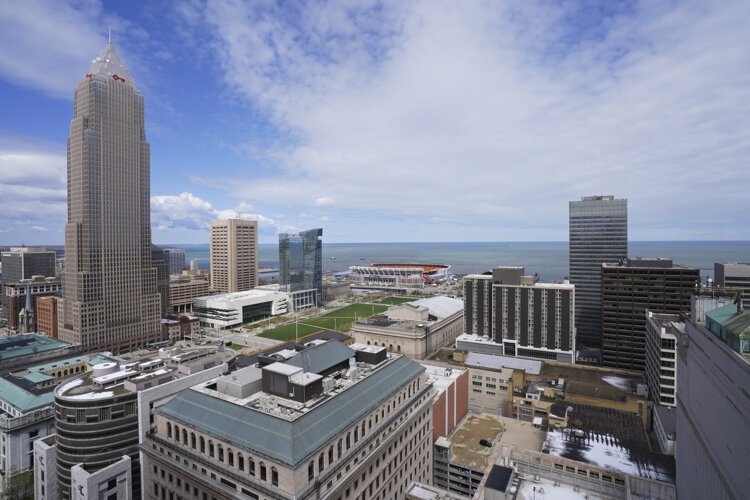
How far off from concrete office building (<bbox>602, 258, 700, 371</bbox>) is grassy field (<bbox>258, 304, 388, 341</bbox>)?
79856 mm

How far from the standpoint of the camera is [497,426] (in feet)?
206

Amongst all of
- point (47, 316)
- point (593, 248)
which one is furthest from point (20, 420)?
point (593, 248)

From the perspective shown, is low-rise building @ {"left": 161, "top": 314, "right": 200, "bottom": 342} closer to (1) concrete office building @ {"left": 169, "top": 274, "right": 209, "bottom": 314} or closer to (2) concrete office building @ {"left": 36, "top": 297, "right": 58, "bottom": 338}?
(2) concrete office building @ {"left": 36, "top": 297, "right": 58, "bottom": 338}

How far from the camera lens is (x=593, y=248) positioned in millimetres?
115562

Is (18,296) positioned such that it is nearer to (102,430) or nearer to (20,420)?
(20,420)

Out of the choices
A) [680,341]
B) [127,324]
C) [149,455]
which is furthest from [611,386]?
[127,324]

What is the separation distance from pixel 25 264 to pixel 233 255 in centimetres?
8750

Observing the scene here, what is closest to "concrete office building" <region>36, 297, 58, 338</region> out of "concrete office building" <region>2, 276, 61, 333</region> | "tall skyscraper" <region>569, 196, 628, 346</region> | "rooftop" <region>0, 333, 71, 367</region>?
"rooftop" <region>0, 333, 71, 367</region>

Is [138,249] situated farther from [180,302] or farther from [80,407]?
[80,407]

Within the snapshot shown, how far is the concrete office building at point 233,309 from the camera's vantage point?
142125 mm

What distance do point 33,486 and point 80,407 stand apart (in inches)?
777

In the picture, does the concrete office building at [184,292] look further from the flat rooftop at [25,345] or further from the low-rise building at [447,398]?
the low-rise building at [447,398]

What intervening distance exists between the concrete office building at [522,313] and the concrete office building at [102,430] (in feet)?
243

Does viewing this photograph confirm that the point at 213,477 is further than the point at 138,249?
No
